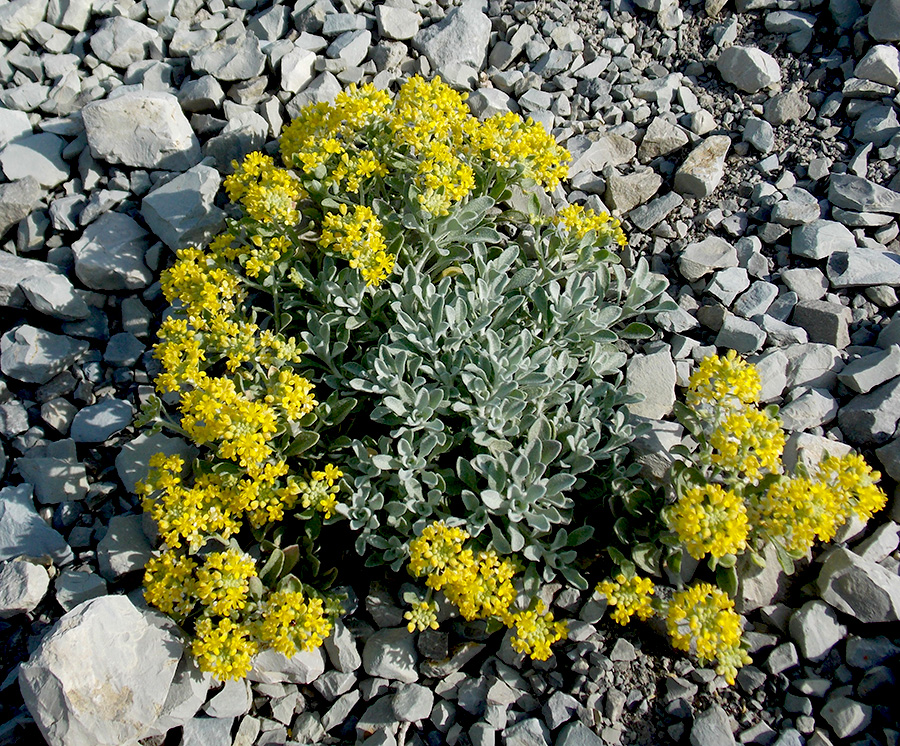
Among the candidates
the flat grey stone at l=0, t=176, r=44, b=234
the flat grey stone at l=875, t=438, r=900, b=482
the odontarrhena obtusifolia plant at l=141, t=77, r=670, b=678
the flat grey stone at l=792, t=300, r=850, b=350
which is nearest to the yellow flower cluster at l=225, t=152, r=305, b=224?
the odontarrhena obtusifolia plant at l=141, t=77, r=670, b=678

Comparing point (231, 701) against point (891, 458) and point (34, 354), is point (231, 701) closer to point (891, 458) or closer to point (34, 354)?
point (34, 354)

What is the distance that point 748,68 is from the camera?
15.6ft

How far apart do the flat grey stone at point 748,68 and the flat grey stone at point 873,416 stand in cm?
213

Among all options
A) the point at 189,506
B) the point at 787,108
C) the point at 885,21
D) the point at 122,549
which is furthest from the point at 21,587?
the point at 885,21

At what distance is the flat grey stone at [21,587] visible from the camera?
131 inches

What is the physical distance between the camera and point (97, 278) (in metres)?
4.21

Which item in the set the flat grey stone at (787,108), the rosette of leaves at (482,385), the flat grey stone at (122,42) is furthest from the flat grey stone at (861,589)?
the flat grey stone at (122,42)

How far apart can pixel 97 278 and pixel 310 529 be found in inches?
78.0

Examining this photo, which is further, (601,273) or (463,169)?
Result: (601,273)

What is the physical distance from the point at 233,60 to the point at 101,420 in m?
2.41

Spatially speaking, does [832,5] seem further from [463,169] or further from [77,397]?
[77,397]

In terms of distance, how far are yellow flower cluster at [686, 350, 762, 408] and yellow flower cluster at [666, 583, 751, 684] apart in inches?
29.8

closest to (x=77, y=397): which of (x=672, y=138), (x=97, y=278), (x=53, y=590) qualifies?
(x=97, y=278)

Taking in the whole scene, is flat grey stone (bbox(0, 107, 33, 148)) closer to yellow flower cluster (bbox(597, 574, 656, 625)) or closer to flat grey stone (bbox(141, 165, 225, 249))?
flat grey stone (bbox(141, 165, 225, 249))
